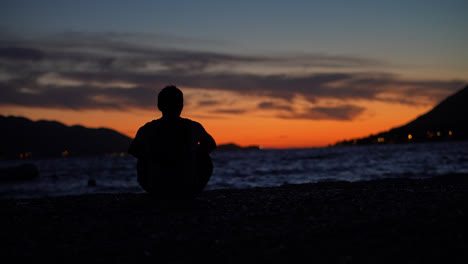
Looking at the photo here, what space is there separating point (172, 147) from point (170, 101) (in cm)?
86

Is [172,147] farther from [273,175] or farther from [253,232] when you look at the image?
[273,175]

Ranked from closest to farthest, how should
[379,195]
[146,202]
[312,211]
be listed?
1. [312,211]
2. [146,202]
3. [379,195]

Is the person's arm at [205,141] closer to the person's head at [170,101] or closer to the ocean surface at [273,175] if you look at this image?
the person's head at [170,101]

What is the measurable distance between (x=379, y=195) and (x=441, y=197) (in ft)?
4.37

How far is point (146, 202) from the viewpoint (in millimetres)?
7898

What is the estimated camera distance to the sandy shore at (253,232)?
4.17 meters

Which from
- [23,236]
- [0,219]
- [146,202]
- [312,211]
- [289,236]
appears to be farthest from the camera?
[146,202]

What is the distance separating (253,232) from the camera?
5336mm

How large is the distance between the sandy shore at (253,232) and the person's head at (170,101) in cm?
190

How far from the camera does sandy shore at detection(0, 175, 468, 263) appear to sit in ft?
13.7

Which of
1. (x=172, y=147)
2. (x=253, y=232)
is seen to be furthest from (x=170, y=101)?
(x=253, y=232)

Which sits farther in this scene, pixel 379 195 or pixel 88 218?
pixel 379 195

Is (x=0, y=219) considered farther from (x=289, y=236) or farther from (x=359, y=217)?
(x=359, y=217)

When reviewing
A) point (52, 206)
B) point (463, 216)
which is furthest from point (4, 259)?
point (463, 216)
